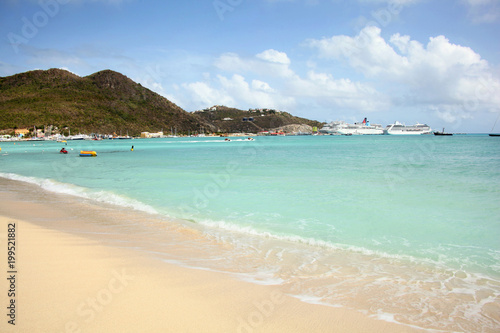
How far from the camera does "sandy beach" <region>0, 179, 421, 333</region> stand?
2.98 metres

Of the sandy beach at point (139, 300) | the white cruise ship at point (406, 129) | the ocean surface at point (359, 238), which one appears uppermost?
the white cruise ship at point (406, 129)

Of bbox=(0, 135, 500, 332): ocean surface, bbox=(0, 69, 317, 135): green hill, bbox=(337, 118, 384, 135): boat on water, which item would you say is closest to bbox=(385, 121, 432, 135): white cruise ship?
bbox=(337, 118, 384, 135): boat on water

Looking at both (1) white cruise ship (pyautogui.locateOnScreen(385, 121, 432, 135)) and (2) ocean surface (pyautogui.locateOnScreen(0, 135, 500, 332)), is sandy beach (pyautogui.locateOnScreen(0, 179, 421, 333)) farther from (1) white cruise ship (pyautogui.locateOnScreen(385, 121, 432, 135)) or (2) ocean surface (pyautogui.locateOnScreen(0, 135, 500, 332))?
(1) white cruise ship (pyautogui.locateOnScreen(385, 121, 432, 135))

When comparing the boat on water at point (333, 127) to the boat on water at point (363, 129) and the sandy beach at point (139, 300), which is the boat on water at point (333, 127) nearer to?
the boat on water at point (363, 129)

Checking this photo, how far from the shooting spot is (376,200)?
11.2m

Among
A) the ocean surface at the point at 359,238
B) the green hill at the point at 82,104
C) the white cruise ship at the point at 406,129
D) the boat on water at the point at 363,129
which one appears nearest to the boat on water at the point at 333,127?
the boat on water at the point at 363,129

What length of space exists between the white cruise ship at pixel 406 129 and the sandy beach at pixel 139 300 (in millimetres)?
168457

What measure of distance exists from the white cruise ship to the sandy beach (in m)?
168

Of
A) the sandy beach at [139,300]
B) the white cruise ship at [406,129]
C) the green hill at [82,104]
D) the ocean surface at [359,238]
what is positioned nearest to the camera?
the sandy beach at [139,300]

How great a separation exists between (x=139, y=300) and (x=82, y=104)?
144215 millimetres

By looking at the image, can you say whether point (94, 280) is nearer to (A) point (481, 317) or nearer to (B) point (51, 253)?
(B) point (51, 253)

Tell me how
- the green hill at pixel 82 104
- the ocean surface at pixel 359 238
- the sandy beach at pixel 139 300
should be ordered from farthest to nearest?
the green hill at pixel 82 104 < the ocean surface at pixel 359 238 < the sandy beach at pixel 139 300

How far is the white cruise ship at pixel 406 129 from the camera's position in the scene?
14862 centimetres

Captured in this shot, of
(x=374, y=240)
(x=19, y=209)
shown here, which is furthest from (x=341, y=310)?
(x=19, y=209)
